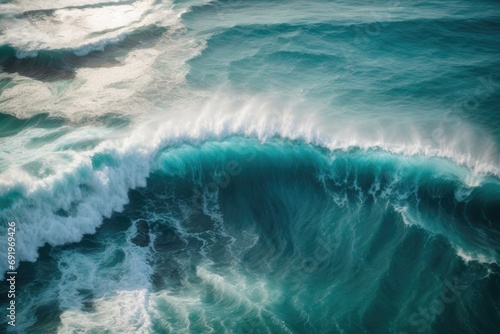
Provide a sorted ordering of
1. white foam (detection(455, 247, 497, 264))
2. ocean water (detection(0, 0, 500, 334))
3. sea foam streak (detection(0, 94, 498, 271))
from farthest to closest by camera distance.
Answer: sea foam streak (detection(0, 94, 498, 271)), white foam (detection(455, 247, 497, 264)), ocean water (detection(0, 0, 500, 334))

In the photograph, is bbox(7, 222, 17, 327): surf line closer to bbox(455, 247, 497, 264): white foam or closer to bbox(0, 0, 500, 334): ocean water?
bbox(0, 0, 500, 334): ocean water

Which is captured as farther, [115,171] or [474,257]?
[115,171]

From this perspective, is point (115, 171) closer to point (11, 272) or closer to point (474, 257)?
point (11, 272)

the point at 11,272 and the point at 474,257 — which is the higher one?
the point at 474,257

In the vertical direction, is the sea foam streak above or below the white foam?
above

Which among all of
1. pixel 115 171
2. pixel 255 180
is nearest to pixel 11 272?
pixel 115 171

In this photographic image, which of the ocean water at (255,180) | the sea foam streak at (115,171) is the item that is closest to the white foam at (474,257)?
the ocean water at (255,180)

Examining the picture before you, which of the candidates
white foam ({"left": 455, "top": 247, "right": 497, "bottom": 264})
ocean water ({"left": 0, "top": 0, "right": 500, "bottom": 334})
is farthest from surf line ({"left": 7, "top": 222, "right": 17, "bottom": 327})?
white foam ({"left": 455, "top": 247, "right": 497, "bottom": 264})
